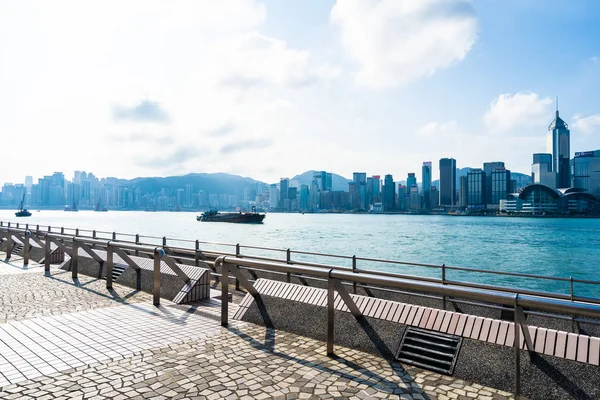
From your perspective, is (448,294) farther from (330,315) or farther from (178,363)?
(178,363)

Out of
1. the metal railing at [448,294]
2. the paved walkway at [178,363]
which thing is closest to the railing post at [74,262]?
the paved walkway at [178,363]

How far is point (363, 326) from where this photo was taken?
614cm

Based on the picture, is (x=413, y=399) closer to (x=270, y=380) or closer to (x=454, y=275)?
(x=270, y=380)

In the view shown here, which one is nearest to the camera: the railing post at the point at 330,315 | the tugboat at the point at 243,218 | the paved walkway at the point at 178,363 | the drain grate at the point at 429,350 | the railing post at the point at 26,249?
the paved walkway at the point at 178,363

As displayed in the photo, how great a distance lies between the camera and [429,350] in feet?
18.8

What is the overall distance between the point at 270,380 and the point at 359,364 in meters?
1.36

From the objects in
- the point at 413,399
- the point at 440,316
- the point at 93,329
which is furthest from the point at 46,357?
the point at 440,316

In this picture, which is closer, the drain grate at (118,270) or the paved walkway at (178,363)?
the paved walkway at (178,363)

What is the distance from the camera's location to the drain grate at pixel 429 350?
540 centimetres

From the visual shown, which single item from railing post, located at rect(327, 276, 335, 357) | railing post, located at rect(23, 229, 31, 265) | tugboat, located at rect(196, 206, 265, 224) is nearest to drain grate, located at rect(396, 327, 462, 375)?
railing post, located at rect(327, 276, 335, 357)

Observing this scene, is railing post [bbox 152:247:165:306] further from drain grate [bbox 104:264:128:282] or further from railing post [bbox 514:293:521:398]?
railing post [bbox 514:293:521:398]

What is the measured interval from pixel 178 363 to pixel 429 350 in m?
3.65

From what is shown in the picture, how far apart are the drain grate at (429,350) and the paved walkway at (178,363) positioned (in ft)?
0.67

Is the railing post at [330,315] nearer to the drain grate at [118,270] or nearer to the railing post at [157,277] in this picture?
the railing post at [157,277]
